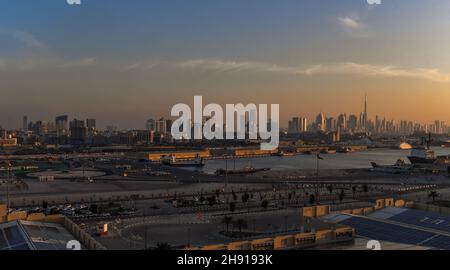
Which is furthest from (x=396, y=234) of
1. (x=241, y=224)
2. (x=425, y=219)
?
(x=241, y=224)

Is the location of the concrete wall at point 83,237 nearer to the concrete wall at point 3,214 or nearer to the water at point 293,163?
the concrete wall at point 3,214

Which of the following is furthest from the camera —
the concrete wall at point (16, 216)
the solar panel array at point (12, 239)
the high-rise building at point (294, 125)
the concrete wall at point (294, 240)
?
the high-rise building at point (294, 125)

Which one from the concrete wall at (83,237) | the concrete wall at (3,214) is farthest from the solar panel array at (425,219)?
the concrete wall at (3,214)

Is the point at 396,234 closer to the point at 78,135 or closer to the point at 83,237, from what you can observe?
the point at 83,237

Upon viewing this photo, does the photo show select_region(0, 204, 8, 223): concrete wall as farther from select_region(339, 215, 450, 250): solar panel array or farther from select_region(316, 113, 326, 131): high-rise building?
select_region(316, 113, 326, 131): high-rise building
